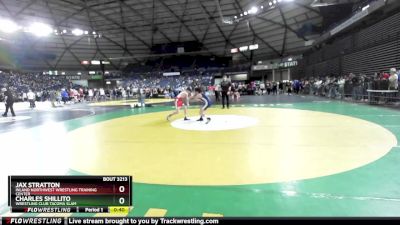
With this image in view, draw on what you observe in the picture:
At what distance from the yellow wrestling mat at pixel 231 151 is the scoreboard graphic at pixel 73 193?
5.35ft

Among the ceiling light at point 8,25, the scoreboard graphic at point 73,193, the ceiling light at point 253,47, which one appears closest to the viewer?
the scoreboard graphic at point 73,193

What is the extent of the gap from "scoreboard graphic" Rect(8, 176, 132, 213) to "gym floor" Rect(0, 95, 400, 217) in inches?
29.9

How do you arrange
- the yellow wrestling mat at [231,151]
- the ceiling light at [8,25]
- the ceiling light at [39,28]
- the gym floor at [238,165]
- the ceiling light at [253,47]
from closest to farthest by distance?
1. the gym floor at [238,165]
2. the yellow wrestling mat at [231,151]
3. the ceiling light at [8,25]
4. the ceiling light at [39,28]
5. the ceiling light at [253,47]

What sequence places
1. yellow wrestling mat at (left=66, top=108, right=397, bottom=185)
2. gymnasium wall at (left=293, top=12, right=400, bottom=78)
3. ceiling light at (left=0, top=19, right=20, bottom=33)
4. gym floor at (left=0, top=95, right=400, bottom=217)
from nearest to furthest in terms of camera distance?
gym floor at (left=0, top=95, right=400, bottom=217)
yellow wrestling mat at (left=66, top=108, right=397, bottom=185)
gymnasium wall at (left=293, top=12, right=400, bottom=78)
ceiling light at (left=0, top=19, right=20, bottom=33)

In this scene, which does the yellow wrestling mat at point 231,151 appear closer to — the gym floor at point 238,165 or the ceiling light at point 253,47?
the gym floor at point 238,165

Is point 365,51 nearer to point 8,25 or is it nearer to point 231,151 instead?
point 231,151

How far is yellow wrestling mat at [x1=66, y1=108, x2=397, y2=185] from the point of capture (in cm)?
418

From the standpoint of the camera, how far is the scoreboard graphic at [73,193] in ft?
7.56

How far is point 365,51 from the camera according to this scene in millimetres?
20969

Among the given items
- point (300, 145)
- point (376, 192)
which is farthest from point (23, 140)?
point (376, 192)

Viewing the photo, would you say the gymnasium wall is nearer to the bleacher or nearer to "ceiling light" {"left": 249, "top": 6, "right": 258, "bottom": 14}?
the bleacher

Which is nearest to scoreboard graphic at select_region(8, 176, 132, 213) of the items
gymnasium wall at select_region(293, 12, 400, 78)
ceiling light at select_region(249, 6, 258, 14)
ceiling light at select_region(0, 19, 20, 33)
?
gymnasium wall at select_region(293, 12, 400, 78)

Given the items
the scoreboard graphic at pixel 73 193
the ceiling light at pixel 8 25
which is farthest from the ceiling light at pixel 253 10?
the scoreboard graphic at pixel 73 193

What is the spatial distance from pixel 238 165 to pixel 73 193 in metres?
2.80
